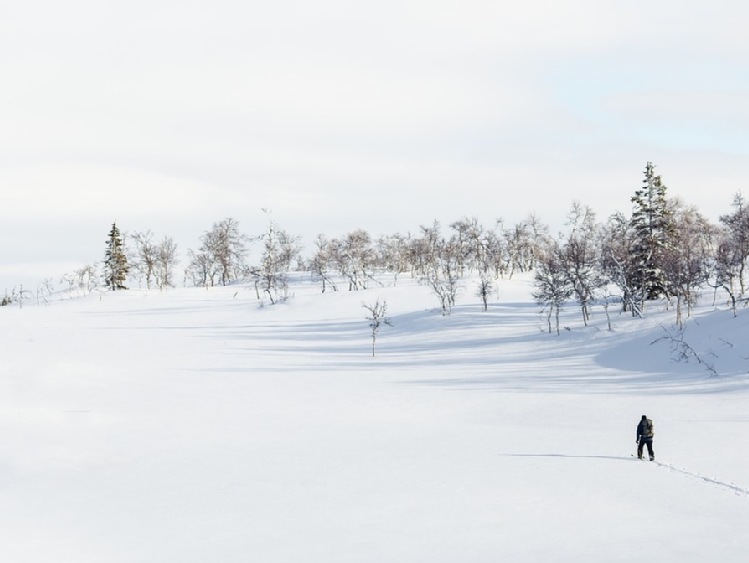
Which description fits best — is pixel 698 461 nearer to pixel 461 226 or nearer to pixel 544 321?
pixel 544 321

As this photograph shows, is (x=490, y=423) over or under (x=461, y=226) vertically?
under

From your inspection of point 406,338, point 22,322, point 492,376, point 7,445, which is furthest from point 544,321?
point 22,322

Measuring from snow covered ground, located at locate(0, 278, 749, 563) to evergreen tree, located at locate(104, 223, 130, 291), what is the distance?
39.8 meters

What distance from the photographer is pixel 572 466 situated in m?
23.5

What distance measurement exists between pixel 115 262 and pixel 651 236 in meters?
74.5

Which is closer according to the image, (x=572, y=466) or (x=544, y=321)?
(x=572, y=466)

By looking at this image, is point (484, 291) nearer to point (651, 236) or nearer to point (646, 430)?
point (651, 236)

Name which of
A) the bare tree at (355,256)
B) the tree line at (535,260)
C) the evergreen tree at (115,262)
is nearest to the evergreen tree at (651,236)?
the tree line at (535,260)

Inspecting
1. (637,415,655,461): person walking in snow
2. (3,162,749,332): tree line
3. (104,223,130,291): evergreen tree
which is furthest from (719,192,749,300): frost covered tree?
(104,223,130,291): evergreen tree

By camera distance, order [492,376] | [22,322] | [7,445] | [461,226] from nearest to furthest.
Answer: [7,445] → [492,376] → [22,322] → [461,226]

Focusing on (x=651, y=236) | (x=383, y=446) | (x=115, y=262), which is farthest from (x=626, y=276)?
(x=115, y=262)

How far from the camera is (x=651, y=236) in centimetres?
6444

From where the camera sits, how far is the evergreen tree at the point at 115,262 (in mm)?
105812

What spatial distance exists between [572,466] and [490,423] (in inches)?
407
